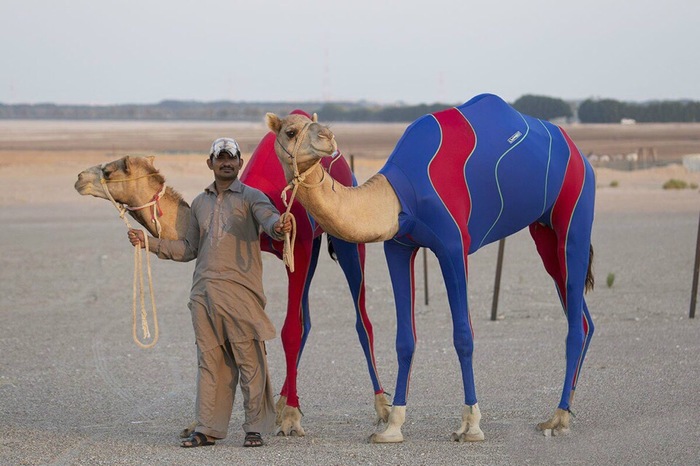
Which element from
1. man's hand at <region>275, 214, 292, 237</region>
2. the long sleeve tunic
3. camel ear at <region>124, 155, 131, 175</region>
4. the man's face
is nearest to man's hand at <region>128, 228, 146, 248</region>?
the long sleeve tunic

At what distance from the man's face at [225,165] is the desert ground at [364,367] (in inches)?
74.9

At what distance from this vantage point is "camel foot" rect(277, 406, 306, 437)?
8977 mm

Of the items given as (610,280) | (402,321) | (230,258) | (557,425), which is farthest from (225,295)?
(610,280)

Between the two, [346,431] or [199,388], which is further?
[346,431]

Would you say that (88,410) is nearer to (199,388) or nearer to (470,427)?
(199,388)

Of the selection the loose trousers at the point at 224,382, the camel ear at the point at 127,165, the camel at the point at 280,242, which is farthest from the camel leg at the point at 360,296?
the camel ear at the point at 127,165

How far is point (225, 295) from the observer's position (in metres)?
8.41

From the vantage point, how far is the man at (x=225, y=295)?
27.6 ft

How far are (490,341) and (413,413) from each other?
3.61m

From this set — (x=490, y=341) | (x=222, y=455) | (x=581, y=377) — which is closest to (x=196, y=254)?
(x=222, y=455)

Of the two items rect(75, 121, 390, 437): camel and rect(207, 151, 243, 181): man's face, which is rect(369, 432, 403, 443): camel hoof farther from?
rect(207, 151, 243, 181): man's face

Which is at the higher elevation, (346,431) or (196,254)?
(196,254)

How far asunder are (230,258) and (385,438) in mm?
1664

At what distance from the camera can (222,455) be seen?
8.18 m
